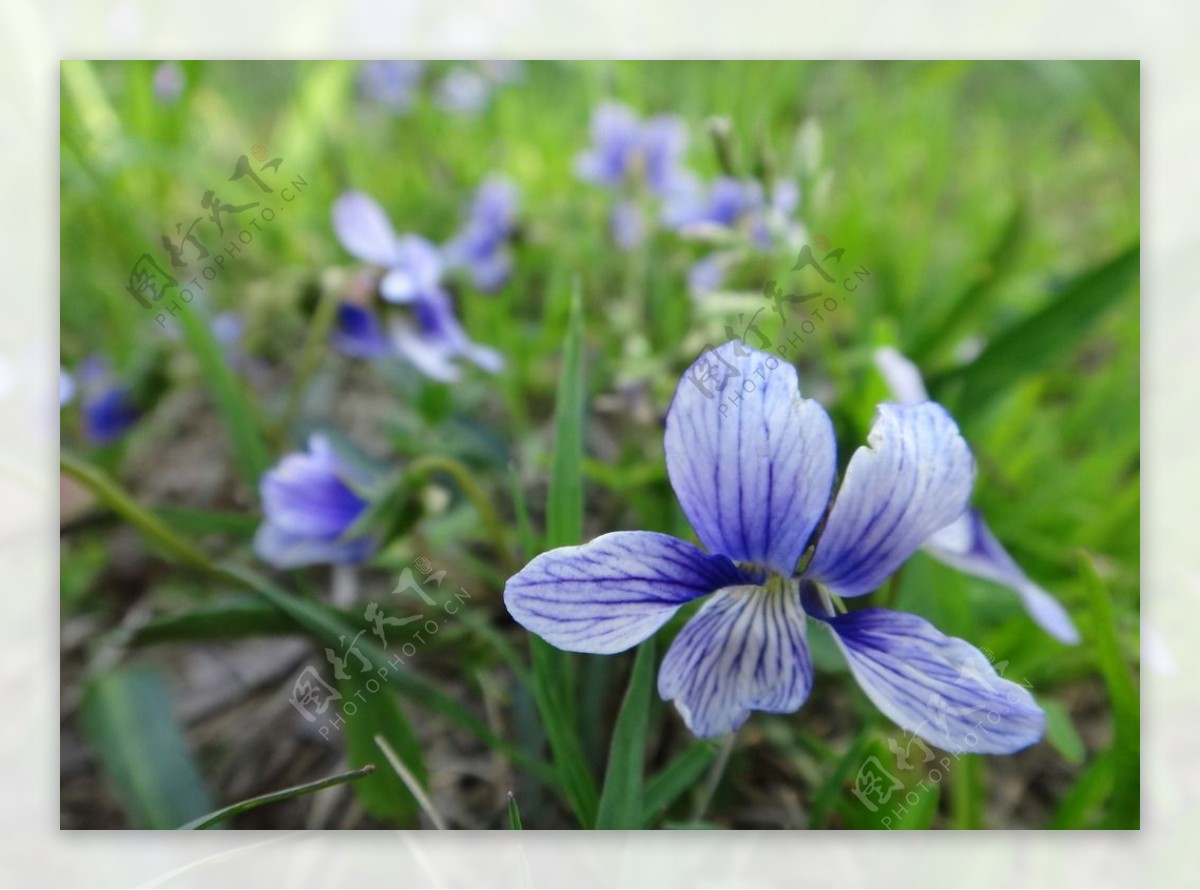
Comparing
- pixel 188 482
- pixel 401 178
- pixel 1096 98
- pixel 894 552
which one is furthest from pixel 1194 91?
pixel 188 482

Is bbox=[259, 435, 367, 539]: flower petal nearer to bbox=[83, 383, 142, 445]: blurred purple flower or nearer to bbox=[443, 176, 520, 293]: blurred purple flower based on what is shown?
bbox=[83, 383, 142, 445]: blurred purple flower

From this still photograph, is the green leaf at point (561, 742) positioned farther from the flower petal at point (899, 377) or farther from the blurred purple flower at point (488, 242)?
the blurred purple flower at point (488, 242)

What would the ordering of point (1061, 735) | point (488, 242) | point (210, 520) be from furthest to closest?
1. point (488, 242)
2. point (210, 520)
3. point (1061, 735)

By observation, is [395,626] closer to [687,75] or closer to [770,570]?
[770,570]

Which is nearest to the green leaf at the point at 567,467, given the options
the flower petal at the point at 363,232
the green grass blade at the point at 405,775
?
the green grass blade at the point at 405,775

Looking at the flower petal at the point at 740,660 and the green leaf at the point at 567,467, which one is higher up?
the green leaf at the point at 567,467

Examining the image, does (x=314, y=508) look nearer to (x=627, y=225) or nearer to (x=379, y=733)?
(x=379, y=733)

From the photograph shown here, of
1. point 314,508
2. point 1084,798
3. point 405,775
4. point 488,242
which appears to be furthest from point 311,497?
point 1084,798
